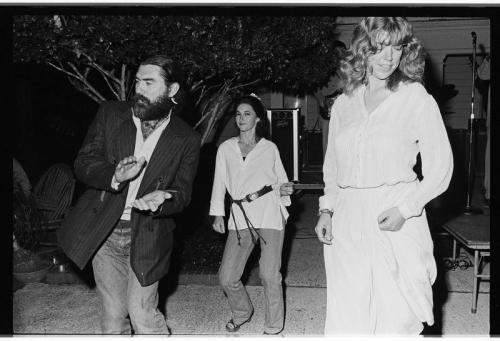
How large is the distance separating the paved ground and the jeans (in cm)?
32

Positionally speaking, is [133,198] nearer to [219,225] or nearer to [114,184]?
[114,184]

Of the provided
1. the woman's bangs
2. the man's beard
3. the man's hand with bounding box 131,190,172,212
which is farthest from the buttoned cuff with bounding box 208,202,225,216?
the woman's bangs

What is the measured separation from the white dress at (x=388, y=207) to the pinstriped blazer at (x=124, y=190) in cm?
103

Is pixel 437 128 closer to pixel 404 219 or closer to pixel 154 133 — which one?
pixel 404 219

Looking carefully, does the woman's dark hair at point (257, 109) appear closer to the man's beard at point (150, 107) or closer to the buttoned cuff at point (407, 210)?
the man's beard at point (150, 107)

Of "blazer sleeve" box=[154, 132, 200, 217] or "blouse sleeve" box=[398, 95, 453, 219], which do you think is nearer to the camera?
"blouse sleeve" box=[398, 95, 453, 219]

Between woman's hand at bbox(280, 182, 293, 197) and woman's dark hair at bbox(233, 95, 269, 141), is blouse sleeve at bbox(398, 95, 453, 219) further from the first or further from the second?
woman's dark hair at bbox(233, 95, 269, 141)

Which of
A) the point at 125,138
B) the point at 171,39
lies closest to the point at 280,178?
the point at 125,138

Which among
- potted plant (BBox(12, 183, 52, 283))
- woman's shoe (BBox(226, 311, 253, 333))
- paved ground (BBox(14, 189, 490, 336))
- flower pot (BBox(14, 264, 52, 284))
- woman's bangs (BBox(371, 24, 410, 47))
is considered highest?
woman's bangs (BBox(371, 24, 410, 47))

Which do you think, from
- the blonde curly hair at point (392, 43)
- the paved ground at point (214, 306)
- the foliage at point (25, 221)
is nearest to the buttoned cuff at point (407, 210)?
the blonde curly hair at point (392, 43)

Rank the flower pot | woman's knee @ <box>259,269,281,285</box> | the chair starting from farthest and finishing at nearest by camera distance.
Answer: the chair
the flower pot
woman's knee @ <box>259,269,281,285</box>

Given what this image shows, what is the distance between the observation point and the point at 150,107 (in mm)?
3451

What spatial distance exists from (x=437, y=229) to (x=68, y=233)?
5.32 meters

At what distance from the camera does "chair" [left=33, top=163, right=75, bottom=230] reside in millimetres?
7223
